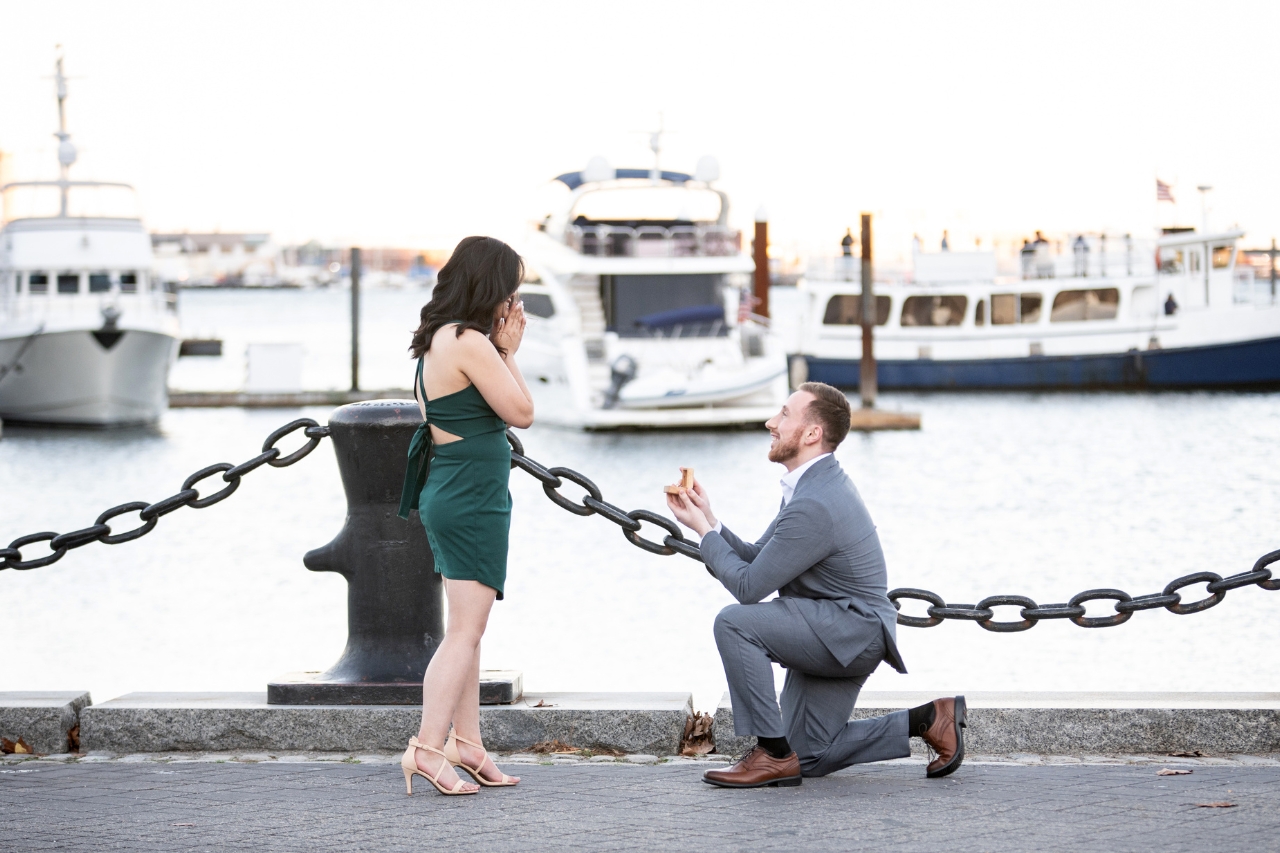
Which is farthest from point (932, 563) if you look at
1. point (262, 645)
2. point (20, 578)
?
point (20, 578)

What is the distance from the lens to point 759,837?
3.62 metres

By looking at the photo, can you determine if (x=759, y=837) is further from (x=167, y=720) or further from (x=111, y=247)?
(x=111, y=247)

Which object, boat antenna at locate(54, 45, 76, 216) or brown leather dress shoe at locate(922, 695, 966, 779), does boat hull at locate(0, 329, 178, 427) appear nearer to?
boat antenna at locate(54, 45, 76, 216)

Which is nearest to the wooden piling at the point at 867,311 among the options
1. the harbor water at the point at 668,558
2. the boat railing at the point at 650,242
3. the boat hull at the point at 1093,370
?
the harbor water at the point at 668,558

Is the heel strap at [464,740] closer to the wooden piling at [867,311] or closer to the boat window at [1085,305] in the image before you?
the wooden piling at [867,311]

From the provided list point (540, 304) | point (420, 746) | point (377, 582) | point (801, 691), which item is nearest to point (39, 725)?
point (377, 582)

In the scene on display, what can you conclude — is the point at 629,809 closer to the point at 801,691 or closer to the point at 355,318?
the point at 801,691

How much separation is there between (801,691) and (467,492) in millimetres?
1111

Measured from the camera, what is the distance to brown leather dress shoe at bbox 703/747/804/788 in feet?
13.5

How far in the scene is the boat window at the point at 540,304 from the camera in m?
31.8

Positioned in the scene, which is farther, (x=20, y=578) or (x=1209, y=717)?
(x=20, y=578)

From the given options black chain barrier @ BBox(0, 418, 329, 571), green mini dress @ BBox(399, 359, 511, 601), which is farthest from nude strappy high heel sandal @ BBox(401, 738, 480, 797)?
black chain barrier @ BBox(0, 418, 329, 571)

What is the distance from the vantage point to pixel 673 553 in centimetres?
474

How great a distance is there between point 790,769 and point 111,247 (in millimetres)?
32859
